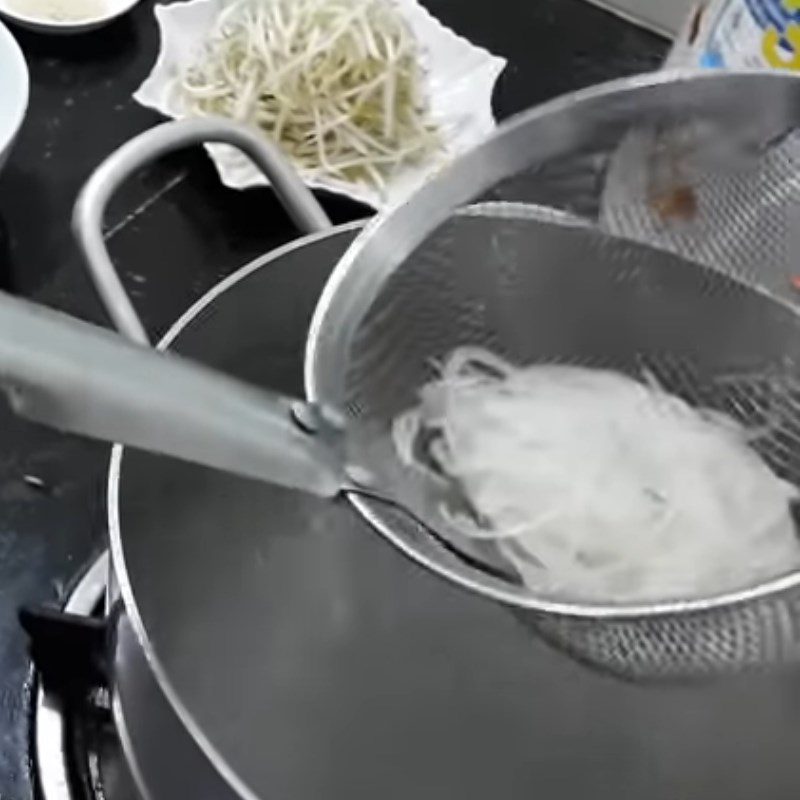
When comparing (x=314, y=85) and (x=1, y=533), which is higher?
(x=314, y=85)

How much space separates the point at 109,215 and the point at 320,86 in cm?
15

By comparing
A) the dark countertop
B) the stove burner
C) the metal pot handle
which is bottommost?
the stove burner

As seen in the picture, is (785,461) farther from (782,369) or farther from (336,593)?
(336,593)

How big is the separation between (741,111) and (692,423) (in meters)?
0.15

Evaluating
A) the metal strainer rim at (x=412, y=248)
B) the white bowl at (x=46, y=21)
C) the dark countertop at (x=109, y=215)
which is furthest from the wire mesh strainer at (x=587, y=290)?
the white bowl at (x=46, y=21)

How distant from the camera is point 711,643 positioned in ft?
2.50

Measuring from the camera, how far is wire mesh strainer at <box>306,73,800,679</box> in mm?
761

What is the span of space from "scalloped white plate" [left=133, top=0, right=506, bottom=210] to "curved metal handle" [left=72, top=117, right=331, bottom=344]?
109 millimetres

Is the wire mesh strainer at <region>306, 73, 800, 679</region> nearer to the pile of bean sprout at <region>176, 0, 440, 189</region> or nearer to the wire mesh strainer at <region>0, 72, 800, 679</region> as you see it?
the wire mesh strainer at <region>0, 72, 800, 679</region>

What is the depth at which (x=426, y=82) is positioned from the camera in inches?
41.9

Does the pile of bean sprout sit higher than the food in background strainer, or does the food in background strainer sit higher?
the pile of bean sprout

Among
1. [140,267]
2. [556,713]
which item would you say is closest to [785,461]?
[556,713]

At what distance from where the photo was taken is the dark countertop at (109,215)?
2.70ft

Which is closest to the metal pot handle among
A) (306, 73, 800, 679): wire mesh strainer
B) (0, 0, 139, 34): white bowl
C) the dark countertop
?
(306, 73, 800, 679): wire mesh strainer
